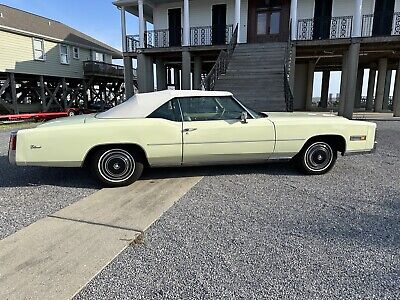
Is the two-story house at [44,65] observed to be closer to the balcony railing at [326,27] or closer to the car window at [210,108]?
the balcony railing at [326,27]

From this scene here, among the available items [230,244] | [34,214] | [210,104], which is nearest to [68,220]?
[34,214]

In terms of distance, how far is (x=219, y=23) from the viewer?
681 inches

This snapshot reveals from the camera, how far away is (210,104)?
188 inches

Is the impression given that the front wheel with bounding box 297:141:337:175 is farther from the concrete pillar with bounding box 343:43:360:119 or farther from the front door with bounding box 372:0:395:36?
the front door with bounding box 372:0:395:36

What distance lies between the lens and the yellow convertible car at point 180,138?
13.9ft

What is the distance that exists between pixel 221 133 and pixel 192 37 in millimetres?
14271

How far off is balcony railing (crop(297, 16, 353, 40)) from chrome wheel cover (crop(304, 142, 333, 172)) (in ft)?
40.7

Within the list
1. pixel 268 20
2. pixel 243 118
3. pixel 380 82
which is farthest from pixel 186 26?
pixel 380 82

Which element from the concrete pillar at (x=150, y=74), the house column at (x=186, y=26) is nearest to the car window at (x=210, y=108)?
the house column at (x=186, y=26)

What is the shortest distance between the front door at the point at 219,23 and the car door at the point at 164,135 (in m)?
13.9

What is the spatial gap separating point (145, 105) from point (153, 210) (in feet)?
5.79

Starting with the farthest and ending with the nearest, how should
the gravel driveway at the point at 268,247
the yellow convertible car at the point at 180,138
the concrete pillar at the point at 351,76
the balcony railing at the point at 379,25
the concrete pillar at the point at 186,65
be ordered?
the concrete pillar at the point at 186,65 → the balcony railing at the point at 379,25 → the concrete pillar at the point at 351,76 → the yellow convertible car at the point at 180,138 → the gravel driveway at the point at 268,247

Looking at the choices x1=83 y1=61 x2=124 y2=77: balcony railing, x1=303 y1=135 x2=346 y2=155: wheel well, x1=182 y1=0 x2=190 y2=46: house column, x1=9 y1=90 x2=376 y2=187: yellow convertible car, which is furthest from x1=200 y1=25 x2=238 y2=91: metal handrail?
x1=83 y1=61 x2=124 y2=77: balcony railing

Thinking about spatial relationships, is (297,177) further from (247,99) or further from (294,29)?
(294,29)
